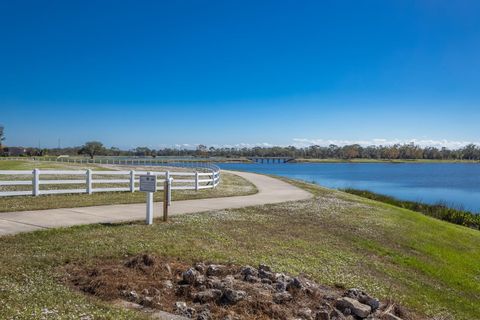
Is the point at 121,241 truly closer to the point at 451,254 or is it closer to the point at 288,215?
the point at 288,215

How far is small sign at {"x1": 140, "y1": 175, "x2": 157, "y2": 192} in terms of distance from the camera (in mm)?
13500

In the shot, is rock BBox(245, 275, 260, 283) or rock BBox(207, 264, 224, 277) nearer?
rock BBox(245, 275, 260, 283)

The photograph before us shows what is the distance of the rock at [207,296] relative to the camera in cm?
743

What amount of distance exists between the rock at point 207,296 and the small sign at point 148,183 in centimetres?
641

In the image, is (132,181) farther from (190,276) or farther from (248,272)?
(190,276)

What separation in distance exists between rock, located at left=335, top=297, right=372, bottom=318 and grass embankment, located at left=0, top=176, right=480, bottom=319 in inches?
55.9

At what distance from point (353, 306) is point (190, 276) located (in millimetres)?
3042

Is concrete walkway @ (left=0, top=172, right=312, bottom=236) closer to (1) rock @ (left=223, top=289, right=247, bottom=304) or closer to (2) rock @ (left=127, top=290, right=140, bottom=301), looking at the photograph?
(2) rock @ (left=127, top=290, right=140, bottom=301)

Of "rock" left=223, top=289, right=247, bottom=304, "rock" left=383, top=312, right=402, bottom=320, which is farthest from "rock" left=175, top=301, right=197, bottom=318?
"rock" left=383, top=312, right=402, bottom=320

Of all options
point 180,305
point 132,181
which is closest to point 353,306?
point 180,305

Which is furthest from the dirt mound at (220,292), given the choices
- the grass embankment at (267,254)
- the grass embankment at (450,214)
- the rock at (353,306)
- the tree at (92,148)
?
the tree at (92,148)

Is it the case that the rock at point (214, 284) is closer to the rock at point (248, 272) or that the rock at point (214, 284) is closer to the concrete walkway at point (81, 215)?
the rock at point (248, 272)

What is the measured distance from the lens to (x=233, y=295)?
7.38m

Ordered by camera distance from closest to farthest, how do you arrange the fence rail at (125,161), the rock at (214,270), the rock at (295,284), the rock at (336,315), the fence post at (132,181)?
1. the rock at (336,315)
2. the rock at (295,284)
3. the rock at (214,270)
4. the fence post at (132,181)
5. the fence rail at (125,161)
